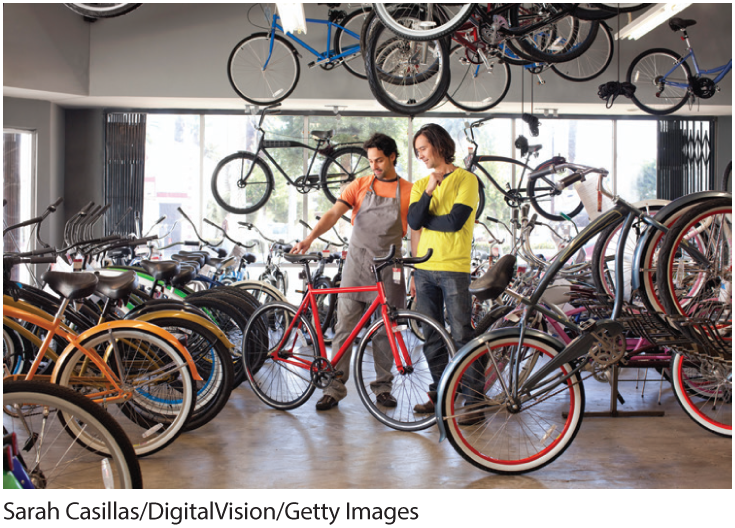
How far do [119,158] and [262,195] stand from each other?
2.15 m

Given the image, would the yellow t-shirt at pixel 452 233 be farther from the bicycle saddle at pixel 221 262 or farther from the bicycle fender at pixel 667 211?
the bicycle saddle at pixel 221 262

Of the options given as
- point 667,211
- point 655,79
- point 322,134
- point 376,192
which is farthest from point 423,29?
point 655,79

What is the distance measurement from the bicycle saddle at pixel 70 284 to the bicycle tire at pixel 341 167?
4795mm

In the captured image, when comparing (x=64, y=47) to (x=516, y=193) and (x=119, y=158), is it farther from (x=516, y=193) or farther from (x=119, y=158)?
(x=516, y=193)

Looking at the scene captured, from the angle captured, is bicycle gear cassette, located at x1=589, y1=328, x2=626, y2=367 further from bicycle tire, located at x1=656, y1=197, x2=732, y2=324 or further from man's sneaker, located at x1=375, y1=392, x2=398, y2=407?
man's sneaker, located at x1=375, y1=392, x2=398, y2=407

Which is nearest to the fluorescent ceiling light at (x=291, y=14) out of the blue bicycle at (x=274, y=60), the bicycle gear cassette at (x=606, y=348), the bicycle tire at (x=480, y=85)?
the blue bicycle at (x=274, y=60)

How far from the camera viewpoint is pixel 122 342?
105 inches

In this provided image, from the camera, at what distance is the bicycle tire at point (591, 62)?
6602 mm

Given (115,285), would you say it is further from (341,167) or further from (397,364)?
(341,167)

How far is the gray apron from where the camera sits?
3471 mm

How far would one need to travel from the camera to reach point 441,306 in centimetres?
331

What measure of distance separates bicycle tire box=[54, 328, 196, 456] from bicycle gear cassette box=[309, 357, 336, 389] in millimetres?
719
